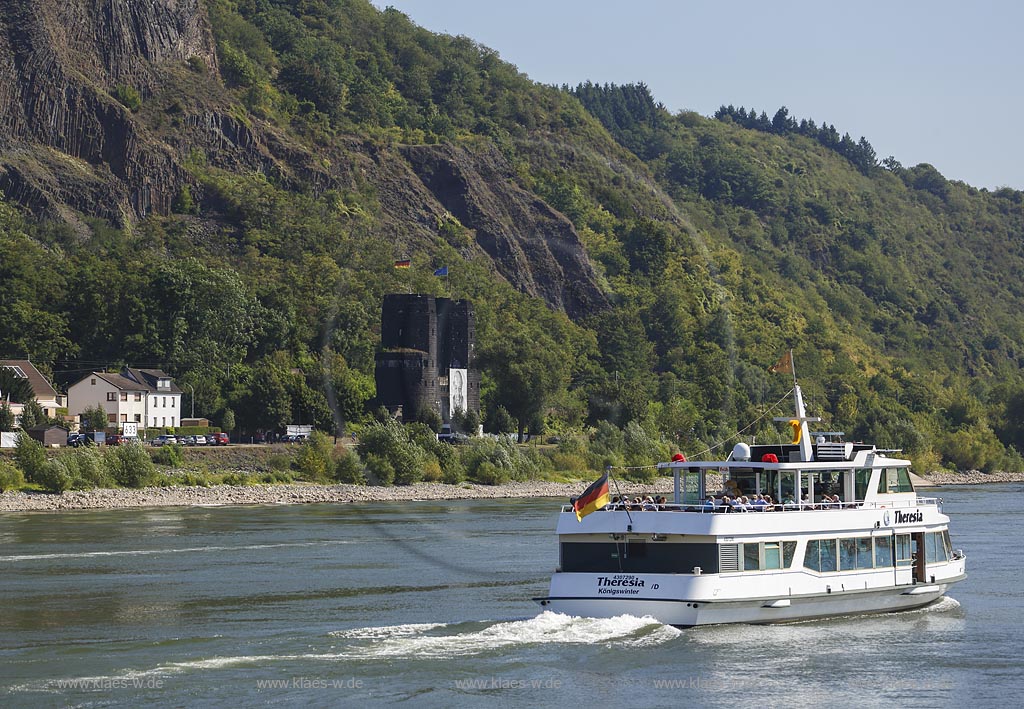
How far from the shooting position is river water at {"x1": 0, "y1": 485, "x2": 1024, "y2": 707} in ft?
122

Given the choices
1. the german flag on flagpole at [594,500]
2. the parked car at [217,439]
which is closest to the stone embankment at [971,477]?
the parked car at [217,439]

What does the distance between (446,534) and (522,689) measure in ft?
144

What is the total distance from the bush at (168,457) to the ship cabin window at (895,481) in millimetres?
75145

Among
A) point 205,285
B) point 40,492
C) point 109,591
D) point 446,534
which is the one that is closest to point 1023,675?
point 109,591

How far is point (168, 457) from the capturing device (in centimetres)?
11488

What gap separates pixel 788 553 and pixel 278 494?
69.6m

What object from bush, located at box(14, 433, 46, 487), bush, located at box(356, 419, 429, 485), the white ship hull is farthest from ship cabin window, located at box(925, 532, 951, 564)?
bush, located at box(356, 419, 429, 485)

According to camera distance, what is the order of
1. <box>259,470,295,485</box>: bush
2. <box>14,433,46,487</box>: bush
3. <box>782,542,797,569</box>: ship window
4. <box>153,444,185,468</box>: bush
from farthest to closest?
<box>259,470,295,485</box>: bush < <box>153,444,185,468</box>: bush < <box>14,433,46,487</box>: bush < <box>782,542,797,569</box>: ship window

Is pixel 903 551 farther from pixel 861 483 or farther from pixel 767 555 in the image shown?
pixel 767 555

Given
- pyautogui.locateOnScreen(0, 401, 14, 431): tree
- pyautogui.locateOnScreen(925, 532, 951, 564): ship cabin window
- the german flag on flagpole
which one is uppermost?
pyautogui.locateOnScreen(0, 401, 14, 431): tree

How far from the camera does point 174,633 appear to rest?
45406mm

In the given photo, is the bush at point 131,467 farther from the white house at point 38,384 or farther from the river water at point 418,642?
the river water at point 418,642

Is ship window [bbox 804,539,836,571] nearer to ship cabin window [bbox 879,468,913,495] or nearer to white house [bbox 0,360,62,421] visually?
ship cabin window [bbox 879,468,913,495]

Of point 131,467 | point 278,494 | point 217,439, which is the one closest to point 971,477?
point 217,439
